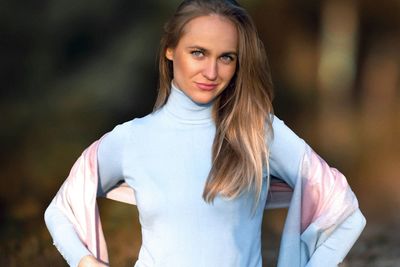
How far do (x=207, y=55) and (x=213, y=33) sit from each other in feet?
0.16

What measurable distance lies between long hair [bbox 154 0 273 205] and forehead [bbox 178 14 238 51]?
1 cm

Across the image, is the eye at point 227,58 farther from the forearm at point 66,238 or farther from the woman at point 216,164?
the forearm at point 66,238

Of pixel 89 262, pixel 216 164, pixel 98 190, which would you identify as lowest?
pixel 89 262

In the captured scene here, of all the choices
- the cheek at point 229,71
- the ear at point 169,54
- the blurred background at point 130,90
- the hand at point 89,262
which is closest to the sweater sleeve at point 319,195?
the cheek at point 229,71

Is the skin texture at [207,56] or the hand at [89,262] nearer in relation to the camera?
the skin texture at [207,56]

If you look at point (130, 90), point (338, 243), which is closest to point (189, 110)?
point (338, 243)

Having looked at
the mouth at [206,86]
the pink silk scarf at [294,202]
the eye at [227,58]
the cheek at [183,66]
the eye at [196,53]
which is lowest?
the pink silk scarf at [294,202]

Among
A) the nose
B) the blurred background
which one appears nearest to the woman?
the nose

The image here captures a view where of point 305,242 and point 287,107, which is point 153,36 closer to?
point 287,107

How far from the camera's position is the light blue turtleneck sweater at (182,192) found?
6.85 ft

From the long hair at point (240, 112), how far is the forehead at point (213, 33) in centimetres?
1

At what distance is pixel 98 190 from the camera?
2301mm

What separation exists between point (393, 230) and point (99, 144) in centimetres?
293

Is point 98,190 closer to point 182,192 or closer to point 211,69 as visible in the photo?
point 182,192
